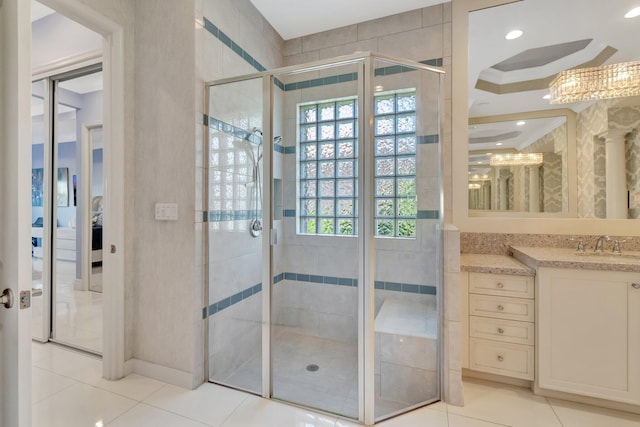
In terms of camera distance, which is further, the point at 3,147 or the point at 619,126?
the point at 619,126

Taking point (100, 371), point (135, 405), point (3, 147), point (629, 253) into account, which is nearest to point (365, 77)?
point (3, 147)

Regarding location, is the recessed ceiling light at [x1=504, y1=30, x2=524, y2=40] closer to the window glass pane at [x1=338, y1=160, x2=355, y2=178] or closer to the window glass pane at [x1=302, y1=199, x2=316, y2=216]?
the window glass pane at [x1=338, y1=160, x2=355, y2=178]

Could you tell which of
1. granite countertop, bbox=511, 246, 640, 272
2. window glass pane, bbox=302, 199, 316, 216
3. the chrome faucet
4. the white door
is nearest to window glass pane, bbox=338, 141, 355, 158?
window glass pane, bbox=302, 199, 316, 216

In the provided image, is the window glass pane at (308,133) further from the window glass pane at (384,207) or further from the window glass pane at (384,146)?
the window glass pane at (384,207)

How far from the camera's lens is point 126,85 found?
6.57 feet

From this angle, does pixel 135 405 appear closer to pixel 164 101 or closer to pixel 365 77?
pixel 164 101

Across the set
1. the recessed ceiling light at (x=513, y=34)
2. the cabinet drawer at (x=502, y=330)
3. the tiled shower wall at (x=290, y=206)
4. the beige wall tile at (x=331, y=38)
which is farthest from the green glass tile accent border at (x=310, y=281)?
the beige wall tile at (x=331, y=38)

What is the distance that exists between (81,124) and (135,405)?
3.85 m

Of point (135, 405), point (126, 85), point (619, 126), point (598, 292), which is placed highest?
point (126, 85)

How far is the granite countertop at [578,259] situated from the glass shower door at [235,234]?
5.68 feet

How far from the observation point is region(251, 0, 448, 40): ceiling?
2373 millimetres

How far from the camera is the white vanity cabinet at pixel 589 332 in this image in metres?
1.65

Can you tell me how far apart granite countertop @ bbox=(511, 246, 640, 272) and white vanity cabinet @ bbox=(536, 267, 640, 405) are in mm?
34

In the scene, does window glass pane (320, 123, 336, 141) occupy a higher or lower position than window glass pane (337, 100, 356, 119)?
lower
